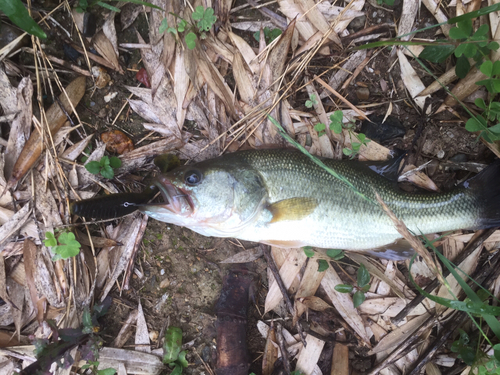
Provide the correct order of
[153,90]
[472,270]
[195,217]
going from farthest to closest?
1. [472,270]
2. [153,90]
3. [195,217]

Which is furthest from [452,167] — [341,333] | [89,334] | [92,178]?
[89,334]

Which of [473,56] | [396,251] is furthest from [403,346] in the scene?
[473,56]

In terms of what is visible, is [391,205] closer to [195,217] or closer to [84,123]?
A: [195,217]

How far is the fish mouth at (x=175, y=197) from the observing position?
9.35 ft

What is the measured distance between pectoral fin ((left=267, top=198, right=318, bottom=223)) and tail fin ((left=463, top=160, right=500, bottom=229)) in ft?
5.88

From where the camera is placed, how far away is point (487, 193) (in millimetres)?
3330

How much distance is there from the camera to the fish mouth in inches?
112

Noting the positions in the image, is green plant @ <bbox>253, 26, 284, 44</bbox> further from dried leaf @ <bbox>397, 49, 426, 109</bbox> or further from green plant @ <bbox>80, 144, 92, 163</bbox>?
green plant @ <bbox>80, 144, 92, 163</bbox>

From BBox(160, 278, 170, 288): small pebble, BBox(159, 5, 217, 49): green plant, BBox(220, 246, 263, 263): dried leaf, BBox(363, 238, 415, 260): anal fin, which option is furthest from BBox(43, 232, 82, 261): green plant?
BBox(363, 238, 415, 260): anal fin

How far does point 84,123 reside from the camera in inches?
131

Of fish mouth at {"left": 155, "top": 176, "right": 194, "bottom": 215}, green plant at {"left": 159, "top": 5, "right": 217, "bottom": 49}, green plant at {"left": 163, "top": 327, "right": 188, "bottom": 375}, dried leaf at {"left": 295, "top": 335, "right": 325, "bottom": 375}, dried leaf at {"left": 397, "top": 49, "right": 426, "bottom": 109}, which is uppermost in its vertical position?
green plant at {"left": 159, "top": 5, "right": 217, "bottom": 49}

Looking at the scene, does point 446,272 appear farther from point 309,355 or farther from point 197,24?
point 197,24

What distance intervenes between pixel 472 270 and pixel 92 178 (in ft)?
14.3

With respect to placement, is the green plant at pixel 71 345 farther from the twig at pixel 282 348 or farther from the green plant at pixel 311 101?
the green plant at pixel 311 101
